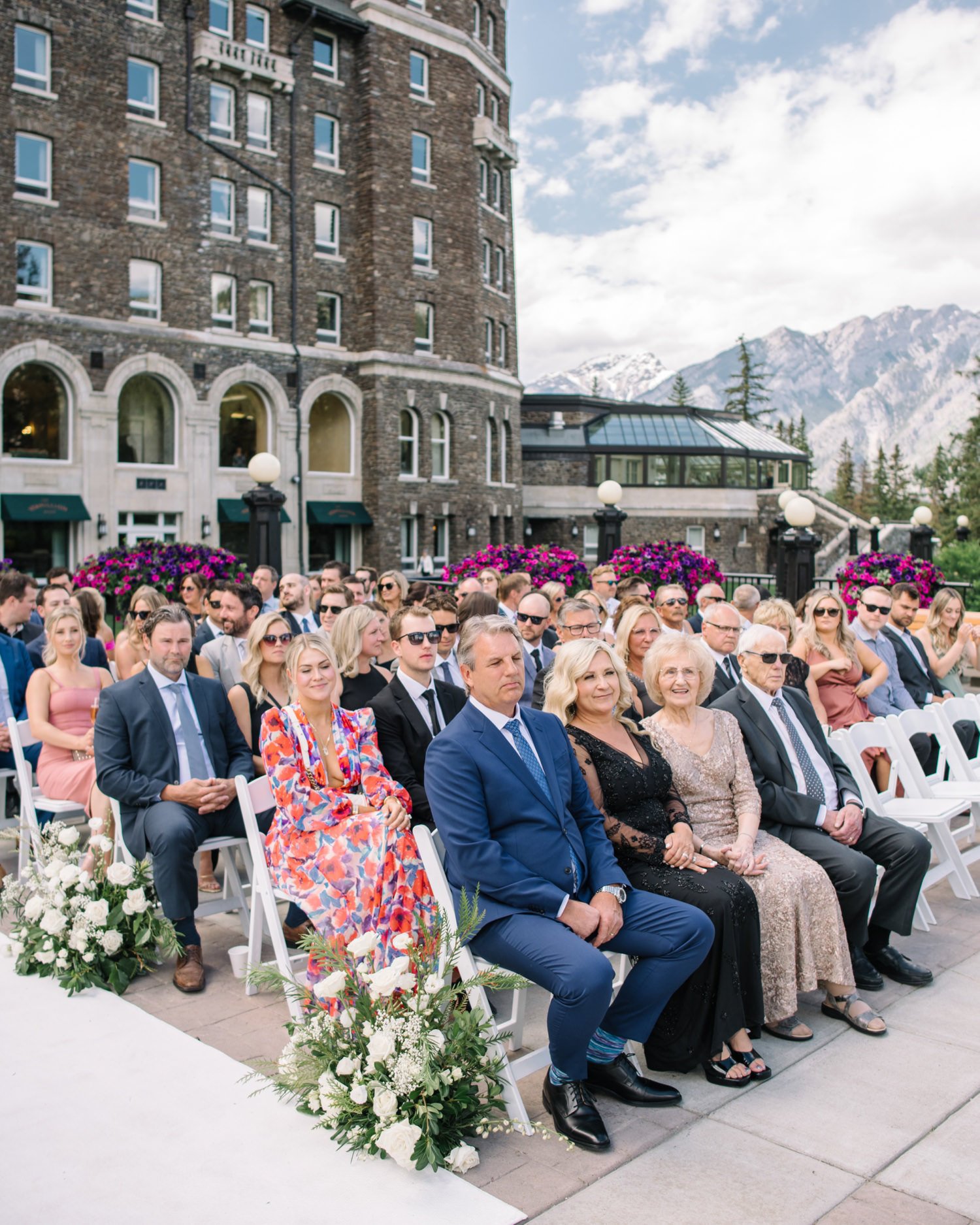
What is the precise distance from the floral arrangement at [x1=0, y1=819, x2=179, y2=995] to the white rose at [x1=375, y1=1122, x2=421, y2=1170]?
2215 mm

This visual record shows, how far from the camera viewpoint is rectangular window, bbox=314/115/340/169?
34.0 m

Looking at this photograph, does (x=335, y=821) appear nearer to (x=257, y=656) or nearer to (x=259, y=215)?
(x=257, y=656)

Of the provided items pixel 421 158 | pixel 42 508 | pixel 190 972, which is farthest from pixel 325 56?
pixel 190 972

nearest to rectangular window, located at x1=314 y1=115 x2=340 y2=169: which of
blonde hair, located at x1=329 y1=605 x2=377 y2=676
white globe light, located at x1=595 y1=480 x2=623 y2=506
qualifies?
white globe light, located at x1=595 y1=480 x2=623 y2=506

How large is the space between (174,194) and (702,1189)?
31.8m

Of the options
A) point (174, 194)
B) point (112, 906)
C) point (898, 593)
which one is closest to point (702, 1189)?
point (112, 906)

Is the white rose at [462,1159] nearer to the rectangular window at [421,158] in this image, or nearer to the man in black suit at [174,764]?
the man in black suit at [174,764]

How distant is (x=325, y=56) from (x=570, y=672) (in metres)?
34.7

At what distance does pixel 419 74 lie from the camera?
3569 centimetres

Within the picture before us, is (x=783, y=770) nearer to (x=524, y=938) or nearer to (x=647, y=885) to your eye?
(x=647, y=885)

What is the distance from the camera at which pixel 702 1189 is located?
12.2 ft

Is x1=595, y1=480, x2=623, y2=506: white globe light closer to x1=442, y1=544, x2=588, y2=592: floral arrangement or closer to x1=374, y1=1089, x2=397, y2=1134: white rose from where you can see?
x1=442, y1=544, x2=588, y2=592: floral arrangement

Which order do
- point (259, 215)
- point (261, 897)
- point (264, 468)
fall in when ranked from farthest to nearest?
point (259, 215), point (264, 468), point (261, 897)

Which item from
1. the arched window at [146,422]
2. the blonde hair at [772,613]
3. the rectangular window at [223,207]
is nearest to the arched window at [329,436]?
the arched window at [146,422]
